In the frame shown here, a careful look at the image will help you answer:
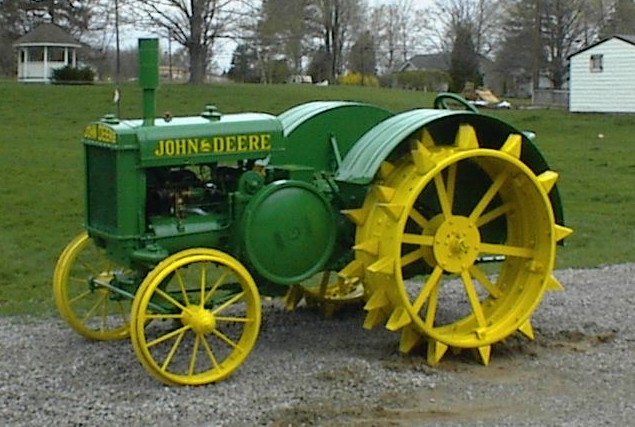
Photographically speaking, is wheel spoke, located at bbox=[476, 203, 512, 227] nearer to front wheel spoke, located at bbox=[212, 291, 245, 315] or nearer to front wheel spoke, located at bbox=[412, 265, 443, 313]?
front wheel spoke, located at bbox=[412, 265, 443, 313]

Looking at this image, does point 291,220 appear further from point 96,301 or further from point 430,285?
point 96,301

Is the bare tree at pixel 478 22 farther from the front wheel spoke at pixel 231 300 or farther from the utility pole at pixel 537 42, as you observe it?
the front wheel spoke at pixel 231 300

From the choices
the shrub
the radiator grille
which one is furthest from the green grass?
the shrub

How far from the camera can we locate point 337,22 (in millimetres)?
59156

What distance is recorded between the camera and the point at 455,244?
7.22 meters

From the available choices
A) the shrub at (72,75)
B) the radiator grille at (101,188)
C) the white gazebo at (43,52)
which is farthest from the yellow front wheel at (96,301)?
the white gazebo at (43,52)

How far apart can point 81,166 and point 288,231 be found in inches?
479

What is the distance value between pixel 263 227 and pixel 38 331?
2114mm

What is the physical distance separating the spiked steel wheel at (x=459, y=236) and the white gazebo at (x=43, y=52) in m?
41.3

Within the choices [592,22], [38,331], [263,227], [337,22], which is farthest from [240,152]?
[592,22]

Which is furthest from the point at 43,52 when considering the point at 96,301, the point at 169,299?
the point at 169,299

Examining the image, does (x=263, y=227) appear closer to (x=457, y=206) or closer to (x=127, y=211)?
(x=127, y=211)

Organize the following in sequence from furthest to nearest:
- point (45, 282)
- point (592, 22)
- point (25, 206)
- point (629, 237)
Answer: point (592, 22) < point (25, 206) < point (629, 237) < point (45, 282)

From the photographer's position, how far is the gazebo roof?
47469mm
